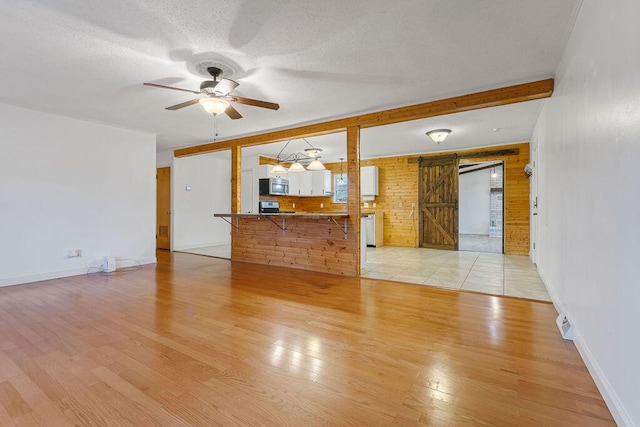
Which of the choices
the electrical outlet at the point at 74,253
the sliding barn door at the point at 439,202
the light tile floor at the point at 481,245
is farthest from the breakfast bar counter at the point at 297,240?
the light tile floor at the point at 481,245

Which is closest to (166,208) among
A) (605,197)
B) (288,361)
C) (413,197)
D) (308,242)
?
(308,242)

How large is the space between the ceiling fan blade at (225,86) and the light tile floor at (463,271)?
3.25 metres

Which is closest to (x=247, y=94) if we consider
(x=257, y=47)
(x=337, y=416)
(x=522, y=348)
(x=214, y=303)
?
(x=257, y=47)

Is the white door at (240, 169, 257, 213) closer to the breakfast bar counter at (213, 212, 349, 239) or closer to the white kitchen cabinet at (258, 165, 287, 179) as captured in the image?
the white kitchen cabinet at (258, 165, 287, 179)

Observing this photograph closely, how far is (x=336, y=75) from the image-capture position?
333 cm

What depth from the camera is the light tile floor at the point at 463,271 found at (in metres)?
3.91

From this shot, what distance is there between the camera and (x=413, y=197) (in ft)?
26.1

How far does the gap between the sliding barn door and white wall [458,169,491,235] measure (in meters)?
5.90

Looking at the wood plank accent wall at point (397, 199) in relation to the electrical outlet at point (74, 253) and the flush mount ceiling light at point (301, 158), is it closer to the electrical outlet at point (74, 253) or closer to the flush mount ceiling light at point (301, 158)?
the flush mount ceiling light at point (301, 158)

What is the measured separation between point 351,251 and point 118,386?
3.45 m

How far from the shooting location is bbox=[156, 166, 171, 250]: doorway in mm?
7570

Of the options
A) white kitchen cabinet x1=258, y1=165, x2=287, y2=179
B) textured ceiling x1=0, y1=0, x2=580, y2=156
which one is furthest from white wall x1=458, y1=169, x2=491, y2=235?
textured ceiling x1=0, y1=0, x2=580, y2=156

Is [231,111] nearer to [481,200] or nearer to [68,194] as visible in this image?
[68,194]

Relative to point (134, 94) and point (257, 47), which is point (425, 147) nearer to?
point (257, 47)
